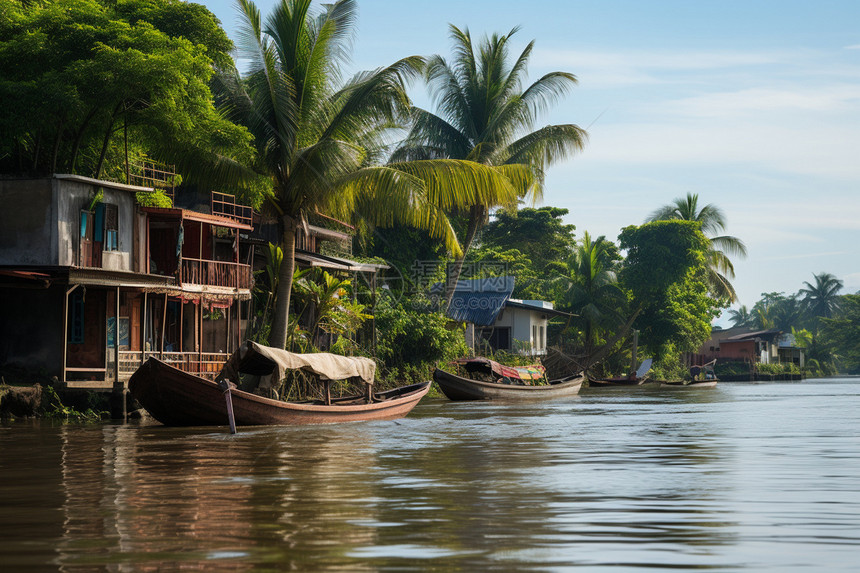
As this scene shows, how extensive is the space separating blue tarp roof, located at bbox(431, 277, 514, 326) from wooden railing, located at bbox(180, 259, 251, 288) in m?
16.6

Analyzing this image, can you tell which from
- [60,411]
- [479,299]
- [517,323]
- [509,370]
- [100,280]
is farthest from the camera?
[517,323]

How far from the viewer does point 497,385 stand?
33625mm

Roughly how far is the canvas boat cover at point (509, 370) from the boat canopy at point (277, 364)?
14281 millimetres

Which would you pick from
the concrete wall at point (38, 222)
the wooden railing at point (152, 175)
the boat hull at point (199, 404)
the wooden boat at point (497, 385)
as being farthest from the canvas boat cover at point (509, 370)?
the concrete wall at point (38, 222)

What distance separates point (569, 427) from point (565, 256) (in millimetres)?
40352

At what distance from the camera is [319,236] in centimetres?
3591

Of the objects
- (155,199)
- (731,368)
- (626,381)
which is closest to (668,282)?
(626,381)

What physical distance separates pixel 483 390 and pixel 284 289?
10.1 m

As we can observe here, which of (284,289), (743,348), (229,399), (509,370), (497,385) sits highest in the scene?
(284,289)

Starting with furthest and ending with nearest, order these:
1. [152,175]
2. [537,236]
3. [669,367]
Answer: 1. [669,367]
2. [537,236]
3. [152,175]

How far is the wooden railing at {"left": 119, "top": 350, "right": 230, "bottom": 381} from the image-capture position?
2283 cm

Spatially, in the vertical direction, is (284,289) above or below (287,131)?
below

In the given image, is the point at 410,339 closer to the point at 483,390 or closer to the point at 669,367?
the point at 483,390

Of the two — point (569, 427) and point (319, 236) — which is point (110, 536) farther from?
point (319, 236)
